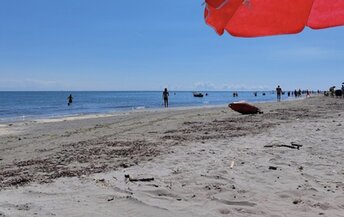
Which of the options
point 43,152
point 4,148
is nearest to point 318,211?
point 43,152

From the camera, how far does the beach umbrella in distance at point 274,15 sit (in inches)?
104

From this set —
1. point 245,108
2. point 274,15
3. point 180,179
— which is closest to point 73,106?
point 245,108

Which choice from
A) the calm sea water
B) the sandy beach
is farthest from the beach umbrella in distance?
the calm sea water

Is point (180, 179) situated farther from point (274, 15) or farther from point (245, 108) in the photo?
point (245, 108)

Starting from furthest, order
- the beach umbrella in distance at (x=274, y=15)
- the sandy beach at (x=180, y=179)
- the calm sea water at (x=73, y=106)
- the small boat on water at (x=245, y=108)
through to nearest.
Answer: the calm sea water at (x=73, y=106), the small boat on water at (x=245, y=108), the sandy beach at (x=180, y=179), the beach umbrella in distance at (x=274, y=15)

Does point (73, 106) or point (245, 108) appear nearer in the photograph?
point (245, 108)

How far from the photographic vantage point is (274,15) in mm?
2736

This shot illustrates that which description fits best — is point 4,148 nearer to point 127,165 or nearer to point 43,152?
point 43,152

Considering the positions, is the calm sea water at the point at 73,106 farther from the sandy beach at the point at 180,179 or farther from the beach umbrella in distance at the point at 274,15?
the beach umbrella in distance at the point at 274,15

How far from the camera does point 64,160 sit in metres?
7.94

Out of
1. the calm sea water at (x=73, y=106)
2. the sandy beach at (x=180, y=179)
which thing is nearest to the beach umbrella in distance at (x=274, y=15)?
the sandy beach at (x=180, y=179)

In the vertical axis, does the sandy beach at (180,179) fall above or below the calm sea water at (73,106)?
above

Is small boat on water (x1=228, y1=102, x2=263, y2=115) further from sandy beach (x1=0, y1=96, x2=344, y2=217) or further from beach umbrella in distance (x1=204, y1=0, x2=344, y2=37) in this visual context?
beach umbrella in distance (x1=204, y1=0, x2=344, y2=37)

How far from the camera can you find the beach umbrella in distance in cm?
263
